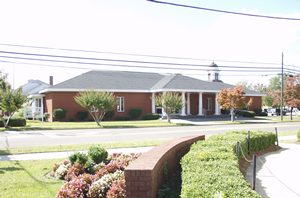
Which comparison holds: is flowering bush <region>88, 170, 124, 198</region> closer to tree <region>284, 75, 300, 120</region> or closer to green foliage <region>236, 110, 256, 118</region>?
green foliage <region>236, 110, 256, 118</region>

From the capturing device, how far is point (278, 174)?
10.7m

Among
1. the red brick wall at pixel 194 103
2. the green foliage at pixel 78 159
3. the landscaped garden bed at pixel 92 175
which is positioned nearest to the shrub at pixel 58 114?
the red brick wall at pixel 194 103

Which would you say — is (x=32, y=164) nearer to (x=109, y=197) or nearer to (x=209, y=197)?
(x=109, y=197)

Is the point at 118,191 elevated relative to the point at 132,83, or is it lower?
lower

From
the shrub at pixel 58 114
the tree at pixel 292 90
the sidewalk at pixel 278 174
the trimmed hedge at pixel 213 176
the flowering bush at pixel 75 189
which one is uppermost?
the tree at pixel 292 90

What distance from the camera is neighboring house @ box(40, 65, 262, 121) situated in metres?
39.0

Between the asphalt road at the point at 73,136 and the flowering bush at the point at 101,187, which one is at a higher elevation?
the flowering bush at the point at 101,187

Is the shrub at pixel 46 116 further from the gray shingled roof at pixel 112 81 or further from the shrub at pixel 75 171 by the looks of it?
the shrub at pixel 75 171

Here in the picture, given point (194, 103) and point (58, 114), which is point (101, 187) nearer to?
point (58, 114)

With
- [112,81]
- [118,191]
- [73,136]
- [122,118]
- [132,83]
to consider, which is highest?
[112,81]

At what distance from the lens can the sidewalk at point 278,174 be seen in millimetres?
8527

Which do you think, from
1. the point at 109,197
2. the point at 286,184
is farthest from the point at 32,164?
the point at 286,184

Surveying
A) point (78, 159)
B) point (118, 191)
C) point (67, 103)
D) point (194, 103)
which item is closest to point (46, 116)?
point (67, 103)

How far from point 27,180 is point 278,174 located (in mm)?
6736
